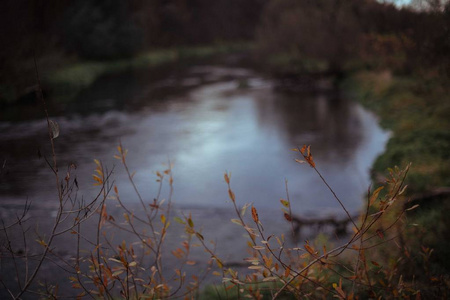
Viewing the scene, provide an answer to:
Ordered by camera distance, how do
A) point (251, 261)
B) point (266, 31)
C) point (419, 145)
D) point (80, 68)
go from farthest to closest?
point (80, 68) → point (266, 31) → point (419, 145) → point (251, 261)

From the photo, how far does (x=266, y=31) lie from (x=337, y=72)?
675 centimetres

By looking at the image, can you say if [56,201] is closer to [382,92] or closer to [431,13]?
[431,13]

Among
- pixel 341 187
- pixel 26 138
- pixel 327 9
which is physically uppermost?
pixel 327 9

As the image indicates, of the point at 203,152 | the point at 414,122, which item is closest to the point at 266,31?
the point at 414,122

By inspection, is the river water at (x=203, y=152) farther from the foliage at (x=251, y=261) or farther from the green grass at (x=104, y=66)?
the green grass at (x=104, y=66)

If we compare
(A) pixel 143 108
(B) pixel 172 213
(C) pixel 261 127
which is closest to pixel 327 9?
(C) pixel 261 127

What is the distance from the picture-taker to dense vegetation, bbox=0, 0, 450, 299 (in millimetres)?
3326

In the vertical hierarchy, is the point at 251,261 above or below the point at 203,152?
above

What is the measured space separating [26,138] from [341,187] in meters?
9.18

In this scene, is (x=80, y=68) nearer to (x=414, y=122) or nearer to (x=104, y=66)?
(x=104, y=66)


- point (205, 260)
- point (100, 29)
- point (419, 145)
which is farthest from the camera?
point (100, 29)

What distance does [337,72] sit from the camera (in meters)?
26.0

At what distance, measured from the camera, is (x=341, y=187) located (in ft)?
33.2

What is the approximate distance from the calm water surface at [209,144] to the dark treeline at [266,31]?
2850mm
